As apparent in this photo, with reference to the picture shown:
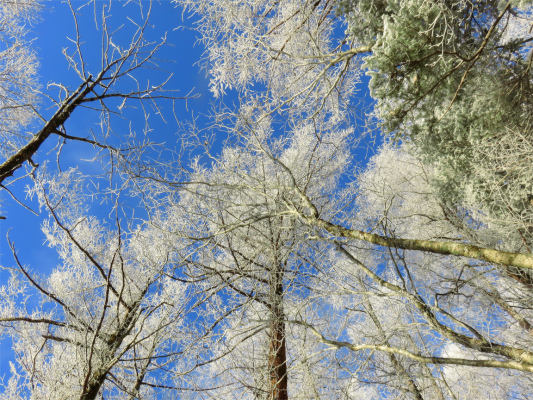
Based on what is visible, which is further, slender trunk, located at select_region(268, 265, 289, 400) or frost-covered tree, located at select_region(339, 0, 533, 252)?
slender trunk, located at select_region(268, 265, 289, 400)

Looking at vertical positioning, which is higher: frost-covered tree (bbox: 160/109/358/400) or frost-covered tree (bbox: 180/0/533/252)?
frost-covered tree (bbox: 180/0/533/252)

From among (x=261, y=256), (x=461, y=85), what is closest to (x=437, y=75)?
(x=461, y=85)

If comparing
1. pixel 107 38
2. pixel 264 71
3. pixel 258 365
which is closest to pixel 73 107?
pixel 107 38

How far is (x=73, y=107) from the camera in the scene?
232 centimetres

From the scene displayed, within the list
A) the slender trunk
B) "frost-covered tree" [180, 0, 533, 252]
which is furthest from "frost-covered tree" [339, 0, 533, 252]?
the slender trunk

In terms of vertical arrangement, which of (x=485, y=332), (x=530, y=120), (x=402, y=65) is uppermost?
(x=530, y=120)

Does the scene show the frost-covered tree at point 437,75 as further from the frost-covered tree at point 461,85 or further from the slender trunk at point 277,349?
the slender trunk at point 277,349

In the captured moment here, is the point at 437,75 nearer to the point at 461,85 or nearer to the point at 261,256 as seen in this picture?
the point at 461,85

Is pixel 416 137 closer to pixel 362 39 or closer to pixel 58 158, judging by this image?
pixel 362 39

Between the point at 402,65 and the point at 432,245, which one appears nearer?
the point at 432,245

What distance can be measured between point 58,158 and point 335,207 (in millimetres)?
4133

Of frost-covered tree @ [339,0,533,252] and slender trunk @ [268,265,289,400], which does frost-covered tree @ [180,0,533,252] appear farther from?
slender trunk @ [268,265,289,400]

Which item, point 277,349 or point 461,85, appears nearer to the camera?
point 461,85

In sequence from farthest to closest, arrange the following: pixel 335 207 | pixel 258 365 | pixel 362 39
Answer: pixel 335 207 < pixel 258 365 < pixel 362 39
